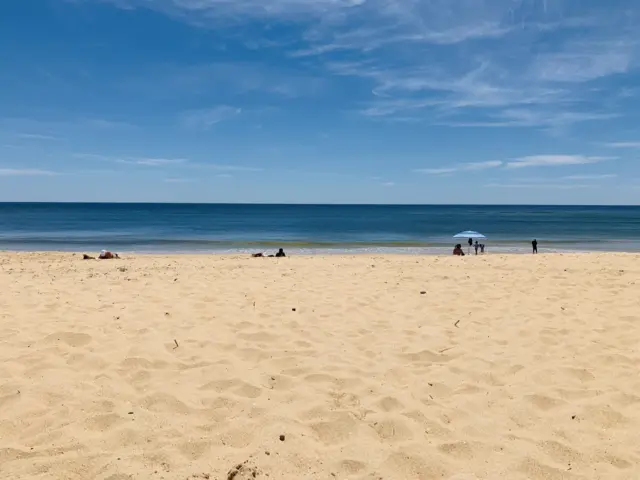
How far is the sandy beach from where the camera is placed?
3.18 m

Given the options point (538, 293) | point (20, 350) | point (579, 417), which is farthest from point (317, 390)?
point (538, 293)

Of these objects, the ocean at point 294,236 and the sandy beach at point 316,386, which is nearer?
the sandy beach at point 316,386

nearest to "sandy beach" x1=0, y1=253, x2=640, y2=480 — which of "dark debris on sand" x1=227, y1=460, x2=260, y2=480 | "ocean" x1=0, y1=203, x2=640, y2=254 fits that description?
"dark debris on sand" x1=227, y1=460, x2=260, y2=480

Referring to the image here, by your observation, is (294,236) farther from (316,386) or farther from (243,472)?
(243,472)

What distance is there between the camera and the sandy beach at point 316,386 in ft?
10.4

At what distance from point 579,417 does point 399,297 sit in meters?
4.43

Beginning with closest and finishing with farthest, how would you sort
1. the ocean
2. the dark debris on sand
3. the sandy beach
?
the dark debris on sand < the sandy beach < the ocean

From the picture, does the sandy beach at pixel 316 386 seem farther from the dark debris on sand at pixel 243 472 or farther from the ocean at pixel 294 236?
the ocean at pixel 294 236

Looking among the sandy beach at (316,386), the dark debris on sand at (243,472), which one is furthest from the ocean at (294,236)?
the dark debris on sand at (243,472)

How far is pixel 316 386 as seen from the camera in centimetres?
438

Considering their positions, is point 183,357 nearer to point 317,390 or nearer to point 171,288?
point 317,390

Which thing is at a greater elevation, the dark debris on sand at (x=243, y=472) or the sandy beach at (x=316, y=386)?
the sandy beach at (x=316, y=386)

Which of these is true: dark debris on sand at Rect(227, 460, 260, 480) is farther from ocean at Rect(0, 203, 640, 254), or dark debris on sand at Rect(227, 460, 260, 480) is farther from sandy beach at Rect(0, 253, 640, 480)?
ocean at Rect(0, 203, 640, 254)

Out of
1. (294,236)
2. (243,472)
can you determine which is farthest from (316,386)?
(294,236)
